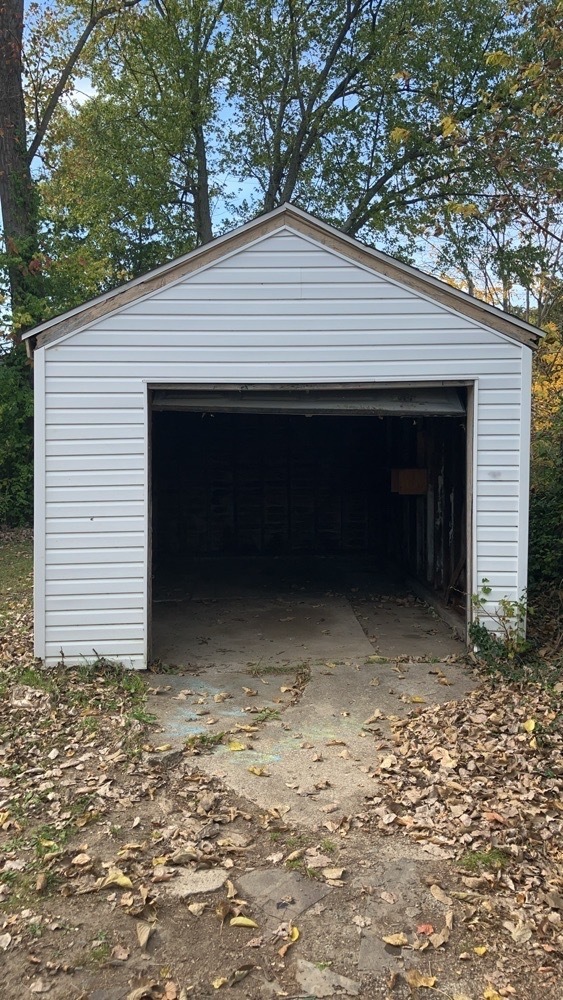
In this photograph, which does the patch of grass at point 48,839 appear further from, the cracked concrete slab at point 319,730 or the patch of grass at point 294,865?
the patch of grass at point 294,865

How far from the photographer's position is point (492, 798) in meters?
4.57

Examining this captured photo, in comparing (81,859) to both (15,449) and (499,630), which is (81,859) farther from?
(15,449)

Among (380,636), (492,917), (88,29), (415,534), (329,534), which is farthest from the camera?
(88,29)

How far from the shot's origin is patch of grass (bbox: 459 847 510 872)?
388 centimetres

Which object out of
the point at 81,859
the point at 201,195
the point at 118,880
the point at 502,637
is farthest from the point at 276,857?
the point at 201,195

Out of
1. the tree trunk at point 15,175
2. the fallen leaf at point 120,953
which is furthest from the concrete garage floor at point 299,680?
the tree trunk at point 15,175

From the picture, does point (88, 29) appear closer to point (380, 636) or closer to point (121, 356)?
point (121, 356)

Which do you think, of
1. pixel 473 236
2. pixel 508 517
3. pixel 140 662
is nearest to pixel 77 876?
pixel 140 662

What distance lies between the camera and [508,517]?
7371 millimetres

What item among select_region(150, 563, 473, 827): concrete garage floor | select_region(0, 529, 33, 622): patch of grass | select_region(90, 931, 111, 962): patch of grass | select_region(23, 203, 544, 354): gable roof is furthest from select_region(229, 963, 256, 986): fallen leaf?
select_region(0, 529, 33, 622): patch of grass

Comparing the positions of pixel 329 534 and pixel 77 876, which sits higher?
pixel 329 534

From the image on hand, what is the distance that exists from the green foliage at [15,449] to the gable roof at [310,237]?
356 inches

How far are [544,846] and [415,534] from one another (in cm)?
798

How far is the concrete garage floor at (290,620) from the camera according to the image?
7.92m
